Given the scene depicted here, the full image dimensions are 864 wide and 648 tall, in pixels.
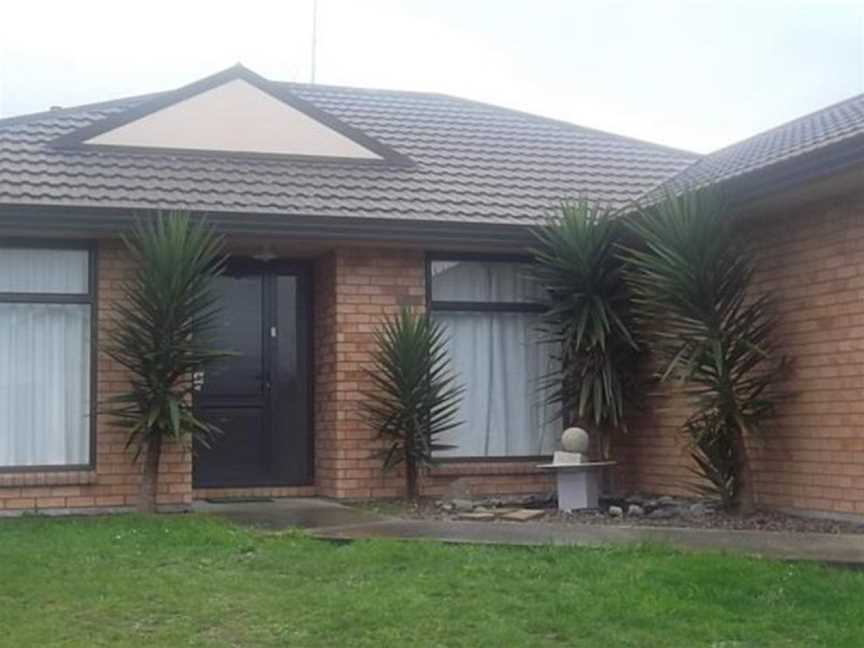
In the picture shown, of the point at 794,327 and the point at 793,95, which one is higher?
the point at 793,95

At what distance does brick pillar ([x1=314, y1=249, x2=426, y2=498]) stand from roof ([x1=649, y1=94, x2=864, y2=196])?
263cm

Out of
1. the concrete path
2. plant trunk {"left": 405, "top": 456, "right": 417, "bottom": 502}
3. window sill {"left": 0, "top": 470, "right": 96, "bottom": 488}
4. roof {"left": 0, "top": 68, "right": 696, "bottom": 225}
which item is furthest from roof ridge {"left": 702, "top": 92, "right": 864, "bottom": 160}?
window sill {"left": 0, "top": 470, "right": 96, "bottom": 488}

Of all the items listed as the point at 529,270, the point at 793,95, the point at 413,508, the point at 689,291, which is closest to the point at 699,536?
the point at 689,291

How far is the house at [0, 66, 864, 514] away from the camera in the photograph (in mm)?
10133

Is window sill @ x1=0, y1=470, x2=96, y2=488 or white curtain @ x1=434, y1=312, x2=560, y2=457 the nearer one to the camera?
window sill @ x1=0, y1=470, x2=96, y2=488

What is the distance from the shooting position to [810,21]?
24062mm

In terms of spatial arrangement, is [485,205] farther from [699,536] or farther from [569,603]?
[569,603]

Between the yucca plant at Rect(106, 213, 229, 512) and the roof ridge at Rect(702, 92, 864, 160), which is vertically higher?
the roof ridge at Rect(702, 92, 864, 160)

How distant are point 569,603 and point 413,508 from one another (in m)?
4.62

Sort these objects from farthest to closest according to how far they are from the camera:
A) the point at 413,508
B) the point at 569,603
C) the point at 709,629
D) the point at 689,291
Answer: the point at 413,508 → the point at 689,291 → the point at 569,603 → the point at 709,629

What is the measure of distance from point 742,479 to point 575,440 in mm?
1662

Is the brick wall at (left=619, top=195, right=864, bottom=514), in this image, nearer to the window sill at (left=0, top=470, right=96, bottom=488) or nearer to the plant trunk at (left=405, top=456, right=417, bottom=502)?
the plant trunk at (left=405, top=456, right=417, bottom=502)

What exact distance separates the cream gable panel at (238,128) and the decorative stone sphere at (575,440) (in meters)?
3.68

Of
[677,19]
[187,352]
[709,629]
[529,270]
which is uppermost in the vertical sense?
[677,19]
